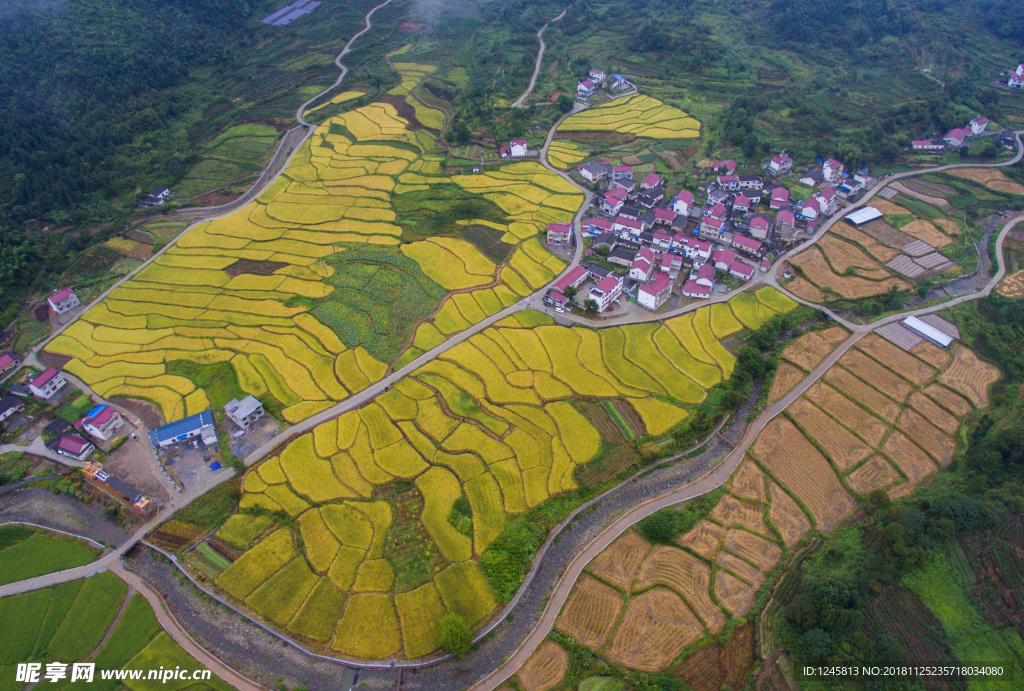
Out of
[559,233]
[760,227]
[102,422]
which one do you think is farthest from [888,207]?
[102,422]

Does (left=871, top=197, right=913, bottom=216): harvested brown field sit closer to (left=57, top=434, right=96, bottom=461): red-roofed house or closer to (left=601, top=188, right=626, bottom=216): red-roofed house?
(left=601, top=188, right=626, bottom=216): red-roofed house

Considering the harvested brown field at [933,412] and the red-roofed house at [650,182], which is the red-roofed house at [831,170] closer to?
the red-roofed house at [650,182]

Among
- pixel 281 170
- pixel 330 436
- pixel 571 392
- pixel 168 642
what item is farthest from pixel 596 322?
pixel 281 170

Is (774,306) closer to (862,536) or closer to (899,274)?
(899,274)

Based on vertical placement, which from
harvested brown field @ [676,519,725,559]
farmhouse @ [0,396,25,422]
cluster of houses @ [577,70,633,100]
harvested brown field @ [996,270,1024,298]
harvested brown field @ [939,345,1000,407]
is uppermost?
farmhouse @ [0,396,25,422]

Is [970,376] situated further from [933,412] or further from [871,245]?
[871,245]

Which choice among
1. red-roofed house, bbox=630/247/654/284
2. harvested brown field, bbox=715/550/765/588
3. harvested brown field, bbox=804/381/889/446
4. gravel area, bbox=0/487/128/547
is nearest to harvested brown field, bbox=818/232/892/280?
harvested brown field, bbox=804/381/889/446

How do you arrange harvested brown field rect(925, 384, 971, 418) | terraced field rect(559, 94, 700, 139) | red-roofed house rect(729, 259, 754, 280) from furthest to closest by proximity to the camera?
1. terraced field rect(559, 94, 700, 139)
2. red-roofed house rect(729, 259, 754, 280)
3. harvested brown field rect(925, 384, 971, 418)

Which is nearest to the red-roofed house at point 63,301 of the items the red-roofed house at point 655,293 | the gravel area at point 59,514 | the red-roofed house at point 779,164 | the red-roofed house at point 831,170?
the gravel area at point 59,514
